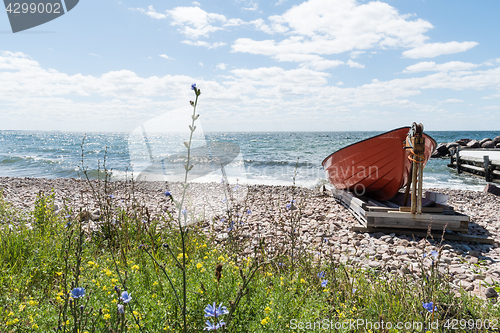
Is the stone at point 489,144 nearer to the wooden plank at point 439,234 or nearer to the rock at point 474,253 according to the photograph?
the wooden plank at point 439,234

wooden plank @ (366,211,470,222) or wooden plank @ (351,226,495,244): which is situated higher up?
wooden plank @ (366,211,470,222)

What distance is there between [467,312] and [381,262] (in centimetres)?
130

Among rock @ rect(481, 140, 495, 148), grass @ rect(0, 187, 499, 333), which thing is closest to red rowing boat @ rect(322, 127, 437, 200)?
grass @ rect(0, 187, 499, 333)

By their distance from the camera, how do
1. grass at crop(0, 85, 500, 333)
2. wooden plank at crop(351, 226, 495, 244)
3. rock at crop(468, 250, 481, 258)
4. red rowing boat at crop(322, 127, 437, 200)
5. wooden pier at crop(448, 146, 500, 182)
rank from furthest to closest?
wooden pier at crop(448, 146, 500, 182)
red rowing boat at crop(322, 127, 437, 200)
wooden plank at crop(351, 226, 495, 244)
rock at crop(468, 250, 481, 258)
grass at crop(0, 85, 500, 333)

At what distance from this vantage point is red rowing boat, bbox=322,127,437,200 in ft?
18.9

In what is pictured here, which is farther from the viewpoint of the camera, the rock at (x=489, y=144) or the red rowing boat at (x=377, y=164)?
the rock at (x=489, y=144)

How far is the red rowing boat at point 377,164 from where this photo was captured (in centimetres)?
577

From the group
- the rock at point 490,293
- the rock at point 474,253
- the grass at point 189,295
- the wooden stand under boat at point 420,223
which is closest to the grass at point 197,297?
the grass at point 189,295

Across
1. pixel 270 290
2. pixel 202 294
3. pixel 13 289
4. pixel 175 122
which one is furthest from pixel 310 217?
pixel 13 289

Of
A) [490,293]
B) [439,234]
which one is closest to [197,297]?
[490,293]

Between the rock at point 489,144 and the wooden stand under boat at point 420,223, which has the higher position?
the rock at point 489,144

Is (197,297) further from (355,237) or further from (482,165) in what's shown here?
(482,165)

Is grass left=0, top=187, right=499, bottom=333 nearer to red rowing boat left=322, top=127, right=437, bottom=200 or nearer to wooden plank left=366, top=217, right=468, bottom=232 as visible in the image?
wooden plank left=366, top=217, right=468, bottom=232

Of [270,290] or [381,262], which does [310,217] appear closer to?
[381,262]
